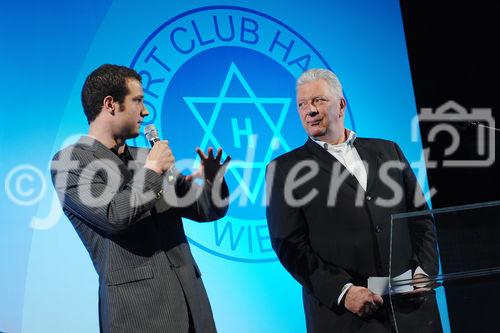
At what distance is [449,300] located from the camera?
4.64ft

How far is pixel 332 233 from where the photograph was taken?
2.28m

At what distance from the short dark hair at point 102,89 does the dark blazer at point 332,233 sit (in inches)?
25.6

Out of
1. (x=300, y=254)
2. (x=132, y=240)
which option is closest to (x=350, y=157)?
(x=300, y=254)

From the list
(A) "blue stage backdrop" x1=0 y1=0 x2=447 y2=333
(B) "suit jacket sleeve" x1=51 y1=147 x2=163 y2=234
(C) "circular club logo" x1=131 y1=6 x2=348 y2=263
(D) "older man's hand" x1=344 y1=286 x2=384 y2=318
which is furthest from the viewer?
(C) "circular club logo" x1=131 y1=6 x2=348 y2=263

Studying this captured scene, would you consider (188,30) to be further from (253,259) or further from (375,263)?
(375,263)

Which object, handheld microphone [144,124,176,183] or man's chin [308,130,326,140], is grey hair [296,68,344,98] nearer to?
man's chin [308,130,326,140]

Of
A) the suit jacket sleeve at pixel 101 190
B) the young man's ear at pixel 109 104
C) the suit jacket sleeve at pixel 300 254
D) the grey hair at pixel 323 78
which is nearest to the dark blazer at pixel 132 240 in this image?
the suit jacket sleeve at pixel 101 190

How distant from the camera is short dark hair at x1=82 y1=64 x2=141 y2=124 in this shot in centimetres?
227

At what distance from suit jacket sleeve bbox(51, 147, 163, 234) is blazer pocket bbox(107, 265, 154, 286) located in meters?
0.13

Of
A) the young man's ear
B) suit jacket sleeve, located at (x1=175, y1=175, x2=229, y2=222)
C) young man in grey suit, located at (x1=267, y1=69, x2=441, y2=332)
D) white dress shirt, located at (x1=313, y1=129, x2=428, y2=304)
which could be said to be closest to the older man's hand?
young man in grey suit, located at (x1=267, y1=69, x2=441, y2=332)

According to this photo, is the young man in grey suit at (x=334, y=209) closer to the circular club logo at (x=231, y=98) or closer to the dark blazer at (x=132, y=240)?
the dark blazer at (x=132, y=240)

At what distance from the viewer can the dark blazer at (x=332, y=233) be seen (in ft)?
7.20

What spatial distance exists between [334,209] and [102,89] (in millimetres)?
947

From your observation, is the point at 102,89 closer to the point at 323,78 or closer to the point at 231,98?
the point at 323,78
